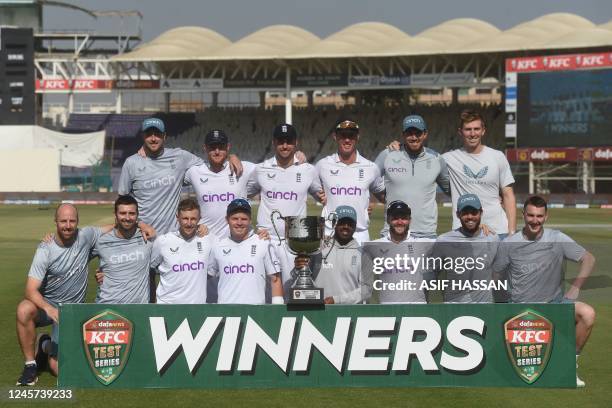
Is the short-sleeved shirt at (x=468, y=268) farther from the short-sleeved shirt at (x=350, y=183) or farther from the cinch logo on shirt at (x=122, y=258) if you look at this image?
the cinch logo on shirt at (x=122, y=258)

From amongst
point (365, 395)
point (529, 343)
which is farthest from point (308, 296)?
point (529, 343)

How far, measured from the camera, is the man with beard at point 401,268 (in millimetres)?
8461

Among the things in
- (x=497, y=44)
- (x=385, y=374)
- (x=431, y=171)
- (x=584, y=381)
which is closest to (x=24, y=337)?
(x=385, y=374)

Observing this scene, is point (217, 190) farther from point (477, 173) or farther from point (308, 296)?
point (477, 173)

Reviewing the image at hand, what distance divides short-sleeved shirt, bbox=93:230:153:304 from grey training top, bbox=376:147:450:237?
8.20 feet

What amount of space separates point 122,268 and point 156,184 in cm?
138

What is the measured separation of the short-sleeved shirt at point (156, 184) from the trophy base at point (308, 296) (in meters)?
2.57

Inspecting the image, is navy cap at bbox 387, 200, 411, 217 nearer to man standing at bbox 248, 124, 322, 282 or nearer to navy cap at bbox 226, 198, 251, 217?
navy cap at bbox 226, 198, 251, 217

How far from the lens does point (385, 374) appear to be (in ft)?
27.0

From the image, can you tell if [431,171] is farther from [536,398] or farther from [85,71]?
[85,71]

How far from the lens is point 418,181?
9836mm

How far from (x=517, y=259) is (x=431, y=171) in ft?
5.35

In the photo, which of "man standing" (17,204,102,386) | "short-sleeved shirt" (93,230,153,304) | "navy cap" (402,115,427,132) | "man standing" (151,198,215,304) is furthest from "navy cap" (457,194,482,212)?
"man standing" (17,204,102,386)

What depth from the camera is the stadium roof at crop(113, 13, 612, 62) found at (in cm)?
5909
